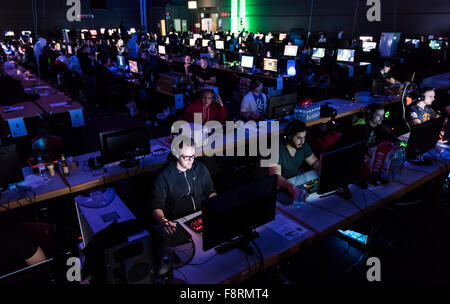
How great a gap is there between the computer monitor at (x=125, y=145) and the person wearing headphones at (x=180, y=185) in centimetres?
88

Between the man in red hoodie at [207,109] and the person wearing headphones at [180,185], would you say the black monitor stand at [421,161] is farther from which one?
the man in red hoodie at [207,109]

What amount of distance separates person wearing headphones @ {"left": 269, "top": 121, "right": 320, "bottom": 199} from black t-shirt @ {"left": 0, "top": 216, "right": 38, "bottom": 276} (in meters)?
2.19

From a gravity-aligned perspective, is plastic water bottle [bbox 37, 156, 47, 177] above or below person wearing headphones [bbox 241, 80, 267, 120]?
below

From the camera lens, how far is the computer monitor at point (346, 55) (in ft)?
34.1

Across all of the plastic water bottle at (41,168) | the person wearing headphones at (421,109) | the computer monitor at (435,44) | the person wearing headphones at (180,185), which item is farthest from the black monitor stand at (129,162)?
the computer monitor at (435,44)

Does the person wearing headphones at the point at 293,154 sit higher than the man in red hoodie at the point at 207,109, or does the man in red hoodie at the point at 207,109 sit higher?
the man in red hoodie at the point at 207,109

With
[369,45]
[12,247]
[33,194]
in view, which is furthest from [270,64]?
[12,247]

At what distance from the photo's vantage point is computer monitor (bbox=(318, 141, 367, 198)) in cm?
265

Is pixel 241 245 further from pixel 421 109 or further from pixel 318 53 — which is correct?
pixel 318 53

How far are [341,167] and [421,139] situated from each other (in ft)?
4.37

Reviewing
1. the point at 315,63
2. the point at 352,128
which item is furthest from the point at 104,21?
the point at 352,128

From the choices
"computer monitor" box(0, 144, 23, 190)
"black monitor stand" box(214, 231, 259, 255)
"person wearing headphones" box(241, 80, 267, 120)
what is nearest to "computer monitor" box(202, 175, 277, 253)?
"black monitor stand" box(214, 231, 259, 255)

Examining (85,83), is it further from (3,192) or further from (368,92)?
(368,92)

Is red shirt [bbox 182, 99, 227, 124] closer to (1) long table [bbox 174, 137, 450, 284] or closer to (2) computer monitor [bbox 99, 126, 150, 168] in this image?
(2) computer monitor [bbox 99, 126, 150, 168]
